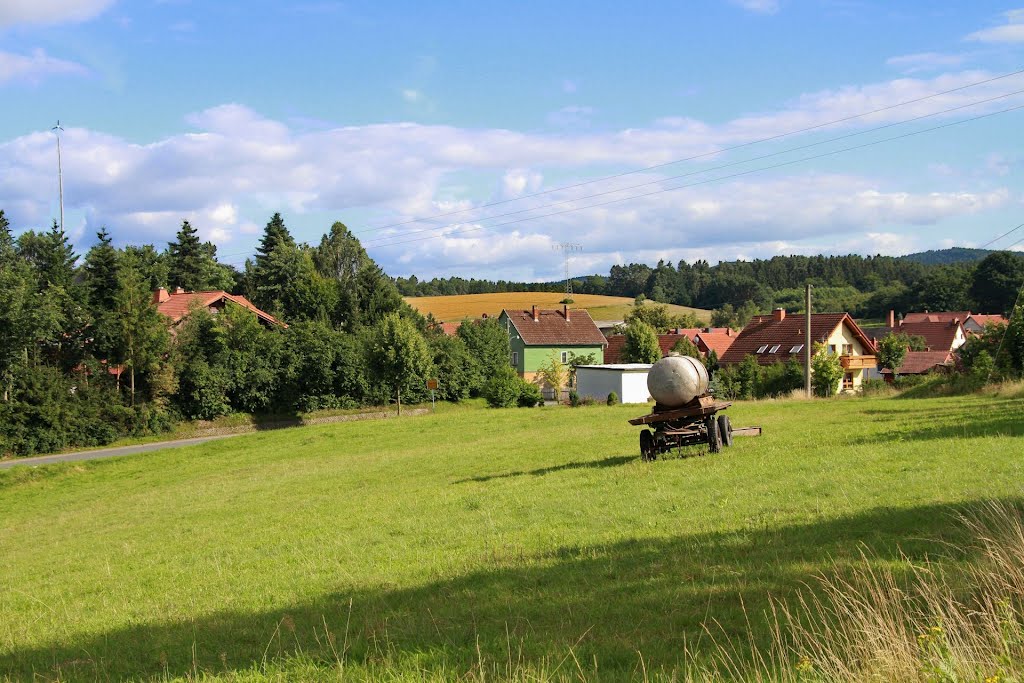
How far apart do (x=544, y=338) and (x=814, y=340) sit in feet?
93.2

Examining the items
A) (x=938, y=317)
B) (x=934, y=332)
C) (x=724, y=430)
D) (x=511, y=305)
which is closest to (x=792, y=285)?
(x=938, y=317)

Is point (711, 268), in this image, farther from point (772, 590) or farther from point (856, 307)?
point (772, 590)

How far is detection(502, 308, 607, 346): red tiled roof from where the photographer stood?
85.7 m

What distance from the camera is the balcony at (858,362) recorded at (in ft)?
219

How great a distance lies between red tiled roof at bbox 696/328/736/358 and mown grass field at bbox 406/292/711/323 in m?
31.5

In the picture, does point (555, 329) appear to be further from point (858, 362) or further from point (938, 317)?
point (938, 317)

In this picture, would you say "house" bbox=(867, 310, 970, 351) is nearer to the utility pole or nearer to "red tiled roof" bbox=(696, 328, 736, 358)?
"red tiled roof" bbox=(696, 328, 736, 358)

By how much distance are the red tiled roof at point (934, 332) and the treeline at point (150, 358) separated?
56.5 m

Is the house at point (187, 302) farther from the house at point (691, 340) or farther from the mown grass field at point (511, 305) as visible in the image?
the mown grass field at point (511, 305)

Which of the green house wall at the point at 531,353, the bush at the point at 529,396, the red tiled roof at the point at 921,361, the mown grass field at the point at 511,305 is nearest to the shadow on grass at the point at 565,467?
the bush at the point at 529,396

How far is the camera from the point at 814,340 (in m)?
66.4

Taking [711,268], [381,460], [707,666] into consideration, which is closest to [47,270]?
[381,460]

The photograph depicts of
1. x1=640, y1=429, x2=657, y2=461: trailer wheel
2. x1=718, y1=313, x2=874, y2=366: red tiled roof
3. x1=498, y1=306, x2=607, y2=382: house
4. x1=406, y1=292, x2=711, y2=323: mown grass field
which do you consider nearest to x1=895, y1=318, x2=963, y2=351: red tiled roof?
x1=718, y1=313, x2=874, y2=366: red tiled roof

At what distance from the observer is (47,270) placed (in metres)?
53.8
